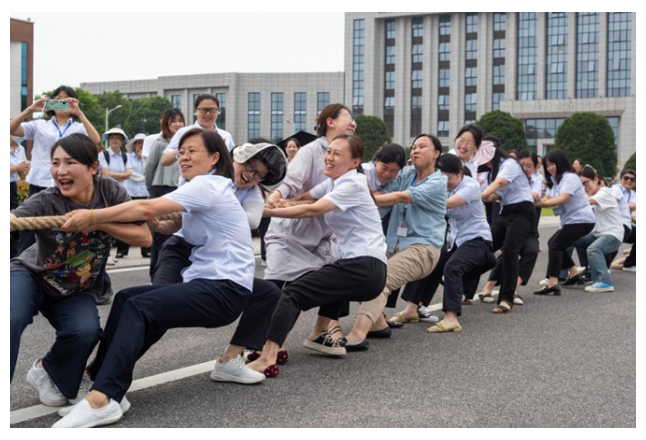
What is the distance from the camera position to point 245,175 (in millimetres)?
5047

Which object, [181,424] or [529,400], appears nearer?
[181,424]

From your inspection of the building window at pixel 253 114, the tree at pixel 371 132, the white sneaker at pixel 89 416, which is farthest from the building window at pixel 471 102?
the white sneaker at pixel 89 416

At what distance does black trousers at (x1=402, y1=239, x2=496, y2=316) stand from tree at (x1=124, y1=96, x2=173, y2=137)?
10004 cm

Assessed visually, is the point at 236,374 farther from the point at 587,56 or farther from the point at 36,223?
the point at 587,56

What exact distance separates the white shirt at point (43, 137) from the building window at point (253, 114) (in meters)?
105

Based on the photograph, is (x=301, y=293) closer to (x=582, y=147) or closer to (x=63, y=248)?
(x=63, y=248)

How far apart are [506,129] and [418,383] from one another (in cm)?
7493

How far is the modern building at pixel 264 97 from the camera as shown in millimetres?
110938

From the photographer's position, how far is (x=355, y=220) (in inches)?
Result: 219

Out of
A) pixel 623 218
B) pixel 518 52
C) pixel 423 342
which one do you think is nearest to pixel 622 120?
pixel 518 52

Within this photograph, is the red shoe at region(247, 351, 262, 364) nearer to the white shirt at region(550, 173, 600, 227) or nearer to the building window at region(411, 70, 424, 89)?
the white shirt at region(550, 173, 600, 227)

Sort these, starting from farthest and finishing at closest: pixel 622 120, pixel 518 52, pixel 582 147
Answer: pixel 518 52, pixel 622 120, pixel 582 147

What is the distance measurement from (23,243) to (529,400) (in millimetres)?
4077

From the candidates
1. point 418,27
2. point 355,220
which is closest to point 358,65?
point 418,27
